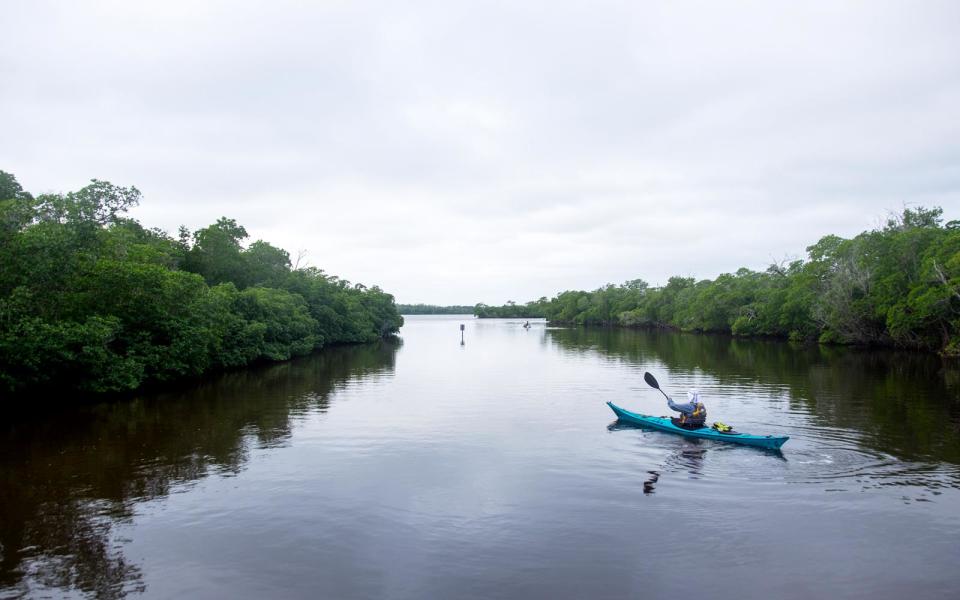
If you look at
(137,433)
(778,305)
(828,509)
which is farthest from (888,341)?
(137,433)

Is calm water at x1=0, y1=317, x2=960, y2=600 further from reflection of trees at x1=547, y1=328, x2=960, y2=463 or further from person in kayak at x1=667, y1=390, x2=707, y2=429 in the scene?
person in kayak at x1=667, y1=390, x2=707, y2=429

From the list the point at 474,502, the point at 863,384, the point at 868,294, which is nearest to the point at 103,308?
the point at 474,502

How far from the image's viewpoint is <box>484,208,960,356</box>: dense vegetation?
142ft

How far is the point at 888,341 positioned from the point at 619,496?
177ft

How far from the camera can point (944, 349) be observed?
145ft

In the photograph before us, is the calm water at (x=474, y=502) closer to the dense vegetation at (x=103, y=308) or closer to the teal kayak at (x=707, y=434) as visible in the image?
the teal kayak at (x=707, y=434)

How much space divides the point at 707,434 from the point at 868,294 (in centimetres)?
4594

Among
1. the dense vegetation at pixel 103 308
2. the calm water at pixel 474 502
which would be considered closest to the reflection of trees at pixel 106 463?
the calm water at pixel 474 502

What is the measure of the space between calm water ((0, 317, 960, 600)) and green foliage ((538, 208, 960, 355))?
83.6 ft

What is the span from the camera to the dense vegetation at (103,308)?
20922 mm

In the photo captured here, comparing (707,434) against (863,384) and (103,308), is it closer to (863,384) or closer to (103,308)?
(863,384)

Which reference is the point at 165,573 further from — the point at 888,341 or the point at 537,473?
the point at 888,341

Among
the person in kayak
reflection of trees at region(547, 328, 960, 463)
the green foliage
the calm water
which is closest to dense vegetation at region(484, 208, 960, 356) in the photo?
the green foliage

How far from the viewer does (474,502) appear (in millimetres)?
12242
